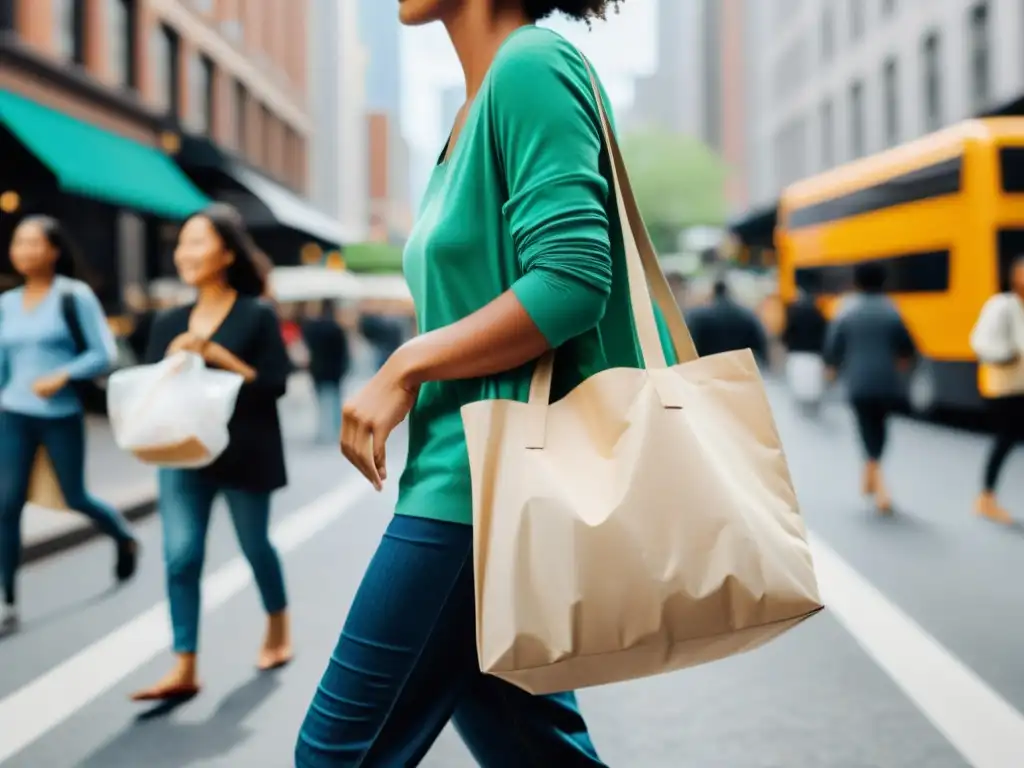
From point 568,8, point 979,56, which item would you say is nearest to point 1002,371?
point 568,8

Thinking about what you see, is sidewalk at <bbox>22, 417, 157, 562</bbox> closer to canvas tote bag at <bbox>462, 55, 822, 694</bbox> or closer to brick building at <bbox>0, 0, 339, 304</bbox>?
brick building at <bbox>0, 0, 339, 304</bbox>

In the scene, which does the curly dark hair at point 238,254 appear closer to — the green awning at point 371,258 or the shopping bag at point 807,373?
the shopping bag at point 807,373

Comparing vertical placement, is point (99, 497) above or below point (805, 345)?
below

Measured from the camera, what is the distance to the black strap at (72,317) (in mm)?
6008

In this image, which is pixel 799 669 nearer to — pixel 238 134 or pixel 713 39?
pixel 238 134

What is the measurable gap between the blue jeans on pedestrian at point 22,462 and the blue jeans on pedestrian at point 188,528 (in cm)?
160

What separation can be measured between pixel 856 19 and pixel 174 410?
4213 cm

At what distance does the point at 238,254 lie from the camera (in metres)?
4.88

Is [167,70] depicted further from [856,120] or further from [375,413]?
[856,120]

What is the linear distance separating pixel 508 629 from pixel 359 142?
85.5 meters

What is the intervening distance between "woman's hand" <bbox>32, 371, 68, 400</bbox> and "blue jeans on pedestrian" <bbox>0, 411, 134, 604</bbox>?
0.65ft

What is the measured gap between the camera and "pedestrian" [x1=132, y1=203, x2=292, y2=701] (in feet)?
15.3

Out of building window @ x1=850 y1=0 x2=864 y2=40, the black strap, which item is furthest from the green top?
building window @ x1=850 y1=0 x2=864 y2=40

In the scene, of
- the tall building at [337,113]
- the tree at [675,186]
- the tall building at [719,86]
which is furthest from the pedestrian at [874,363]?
the tree at [675,186]
